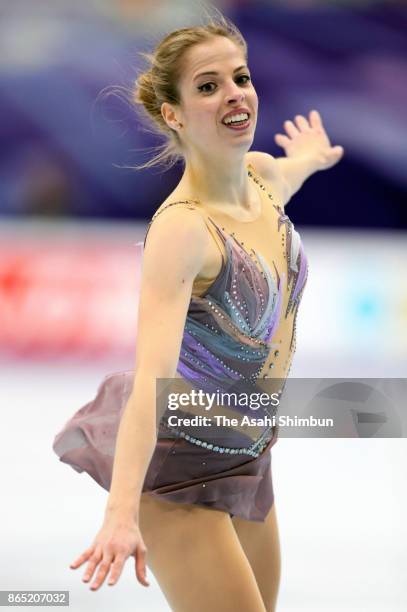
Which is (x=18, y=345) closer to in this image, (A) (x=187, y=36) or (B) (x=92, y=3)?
(B) (x=92, y=3)

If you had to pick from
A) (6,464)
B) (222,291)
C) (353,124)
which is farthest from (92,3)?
(222,291)

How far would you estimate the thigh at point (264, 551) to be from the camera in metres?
2.19

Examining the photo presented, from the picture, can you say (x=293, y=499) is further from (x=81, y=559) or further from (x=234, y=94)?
(x=81, y=559)

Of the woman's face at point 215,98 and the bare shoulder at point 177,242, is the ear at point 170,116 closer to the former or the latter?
the woman's face at point 215,98

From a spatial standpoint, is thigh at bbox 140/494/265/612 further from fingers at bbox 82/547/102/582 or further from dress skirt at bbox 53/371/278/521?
fingers at bbox 82/547/102/582

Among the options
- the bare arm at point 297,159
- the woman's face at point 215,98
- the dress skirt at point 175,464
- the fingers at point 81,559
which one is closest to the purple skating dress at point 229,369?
the dress skirt at point 175,464

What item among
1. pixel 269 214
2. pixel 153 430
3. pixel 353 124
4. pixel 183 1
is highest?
pixel 183 1

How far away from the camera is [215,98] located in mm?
2098

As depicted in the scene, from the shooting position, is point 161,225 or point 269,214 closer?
point 161,225

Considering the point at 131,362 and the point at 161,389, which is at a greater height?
the point at 131,362

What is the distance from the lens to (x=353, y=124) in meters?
5.62

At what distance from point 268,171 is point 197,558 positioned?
2.96 feet

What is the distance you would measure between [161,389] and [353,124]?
4.04 m

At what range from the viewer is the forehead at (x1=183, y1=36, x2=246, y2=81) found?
2117 mm
